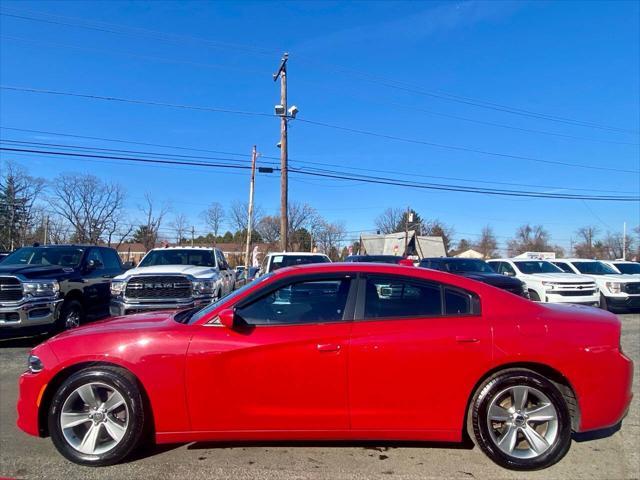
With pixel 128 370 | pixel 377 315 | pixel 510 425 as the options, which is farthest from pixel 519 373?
pixel 128 370

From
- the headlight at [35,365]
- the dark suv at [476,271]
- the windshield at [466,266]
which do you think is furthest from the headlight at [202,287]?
the windshield at [466,266]

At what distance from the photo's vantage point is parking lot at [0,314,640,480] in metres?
3.29

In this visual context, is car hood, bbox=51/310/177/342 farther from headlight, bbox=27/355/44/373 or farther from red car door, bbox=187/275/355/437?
red car door, bbox=187/275/355/437

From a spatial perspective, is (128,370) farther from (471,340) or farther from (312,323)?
(471,340)

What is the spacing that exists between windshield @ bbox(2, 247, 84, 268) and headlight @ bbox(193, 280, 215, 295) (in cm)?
314

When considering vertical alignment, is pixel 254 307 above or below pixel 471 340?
above

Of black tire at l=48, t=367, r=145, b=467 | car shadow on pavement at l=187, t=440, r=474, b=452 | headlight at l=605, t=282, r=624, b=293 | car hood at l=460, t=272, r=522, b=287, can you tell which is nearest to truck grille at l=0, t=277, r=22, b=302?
black tire at l=48, t=367, r=145, b=467

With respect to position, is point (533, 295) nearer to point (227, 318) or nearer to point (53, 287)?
Result: point (227, 318)

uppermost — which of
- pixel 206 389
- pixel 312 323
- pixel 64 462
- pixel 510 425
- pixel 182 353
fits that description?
pixel 312 323

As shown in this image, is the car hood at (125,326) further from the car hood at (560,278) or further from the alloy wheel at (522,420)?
the car hood at (560,278)

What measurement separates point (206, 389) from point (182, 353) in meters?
0.33

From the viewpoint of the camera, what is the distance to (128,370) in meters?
3.43

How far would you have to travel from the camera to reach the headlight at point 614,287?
45.0 feet

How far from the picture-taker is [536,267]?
14.7 metres
